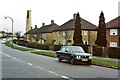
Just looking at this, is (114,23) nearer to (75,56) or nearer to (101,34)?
(101,34)

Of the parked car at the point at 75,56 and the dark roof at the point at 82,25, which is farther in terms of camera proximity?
the dark roof at the point at 82,25

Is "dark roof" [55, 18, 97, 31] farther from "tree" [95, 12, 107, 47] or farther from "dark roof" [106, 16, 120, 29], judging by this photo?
"tree" [95, 12, 107, 47]

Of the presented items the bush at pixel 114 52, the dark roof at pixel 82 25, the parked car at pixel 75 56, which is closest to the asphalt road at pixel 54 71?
the parked car at pixel 75 56

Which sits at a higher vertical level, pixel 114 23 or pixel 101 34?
pixel 114 23

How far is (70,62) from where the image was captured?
26297 millimetres

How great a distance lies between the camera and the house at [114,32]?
5527 cm

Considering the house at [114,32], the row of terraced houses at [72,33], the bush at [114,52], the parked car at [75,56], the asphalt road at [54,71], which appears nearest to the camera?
the asphalt road at [54,71]

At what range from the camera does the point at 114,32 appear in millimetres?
56156

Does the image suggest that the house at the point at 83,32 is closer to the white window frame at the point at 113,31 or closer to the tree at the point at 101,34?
the white window frame at the point at 113,31

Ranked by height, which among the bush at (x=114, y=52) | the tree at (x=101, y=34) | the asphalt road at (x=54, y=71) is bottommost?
the asphalt road at (x=54, y=71)

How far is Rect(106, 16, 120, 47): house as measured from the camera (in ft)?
181

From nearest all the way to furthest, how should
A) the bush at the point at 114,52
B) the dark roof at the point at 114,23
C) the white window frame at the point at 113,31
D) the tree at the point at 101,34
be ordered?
1. the bush at the point at 114,52
2. the tree at the point at 101,34
3. the dark roof at the point at 114,23
4. the white window frame at the point at 113,31

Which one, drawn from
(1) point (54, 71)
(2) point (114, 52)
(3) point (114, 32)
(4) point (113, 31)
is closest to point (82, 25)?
(4) point (113, 31)

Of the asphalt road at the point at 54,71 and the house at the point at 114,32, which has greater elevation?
the house at the point at 114,32
